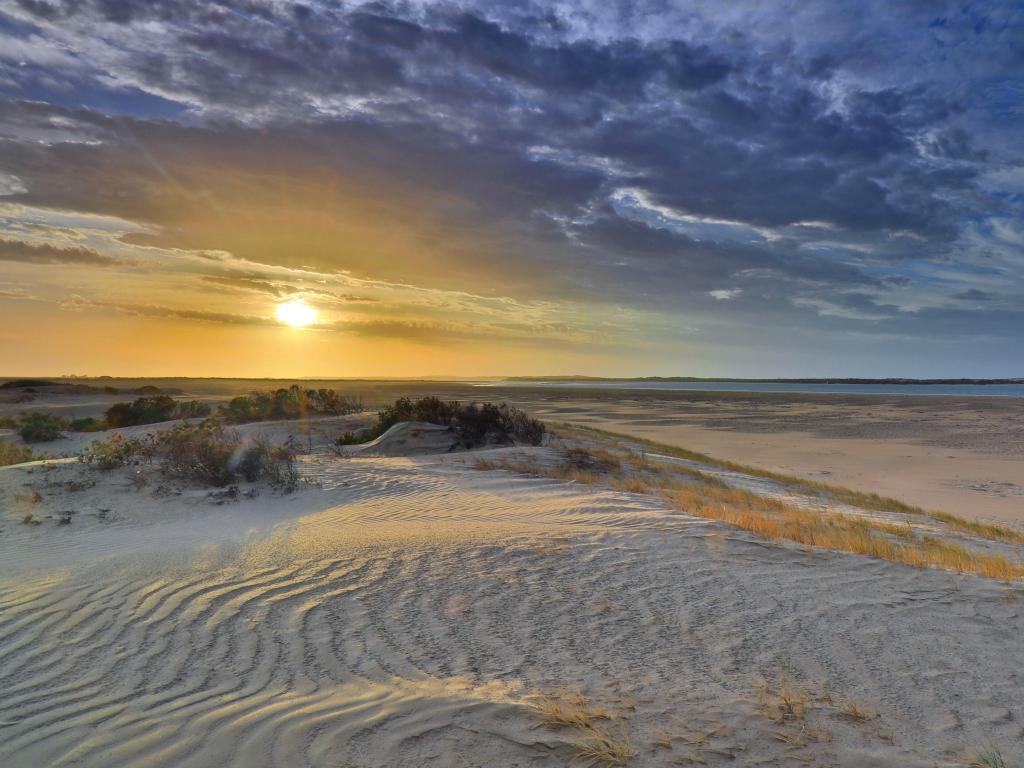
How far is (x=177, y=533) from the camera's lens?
8336 millimetres

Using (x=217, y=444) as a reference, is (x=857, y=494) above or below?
below

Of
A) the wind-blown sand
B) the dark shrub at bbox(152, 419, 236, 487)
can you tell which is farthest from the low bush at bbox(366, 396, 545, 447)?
the wind-blown sand

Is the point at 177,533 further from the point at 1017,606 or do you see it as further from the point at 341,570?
the point at 1017,606

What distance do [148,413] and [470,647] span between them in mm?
28121

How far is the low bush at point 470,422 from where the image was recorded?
67.7ft

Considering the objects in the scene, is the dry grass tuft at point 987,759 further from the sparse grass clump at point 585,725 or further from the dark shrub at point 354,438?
the dark shrub at point 354,438

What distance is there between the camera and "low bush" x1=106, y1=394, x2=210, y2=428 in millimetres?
27359

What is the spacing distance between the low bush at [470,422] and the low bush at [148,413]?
1113 centimetres

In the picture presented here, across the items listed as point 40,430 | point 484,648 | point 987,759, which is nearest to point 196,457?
point 484,648

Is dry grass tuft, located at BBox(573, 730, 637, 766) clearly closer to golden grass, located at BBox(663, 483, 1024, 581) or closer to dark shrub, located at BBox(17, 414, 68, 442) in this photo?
golden grass, located at BBox(663, 483, 1024, 581)

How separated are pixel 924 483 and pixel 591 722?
853 inches

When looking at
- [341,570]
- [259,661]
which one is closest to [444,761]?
[259,661]

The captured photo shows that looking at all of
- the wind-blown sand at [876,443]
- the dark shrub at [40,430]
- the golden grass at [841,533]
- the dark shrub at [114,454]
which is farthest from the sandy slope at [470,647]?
the dark shrub at [40,430]

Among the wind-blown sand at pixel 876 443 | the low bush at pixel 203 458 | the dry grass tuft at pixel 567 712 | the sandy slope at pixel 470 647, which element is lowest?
the wind-blown sand at pixel 876 443
